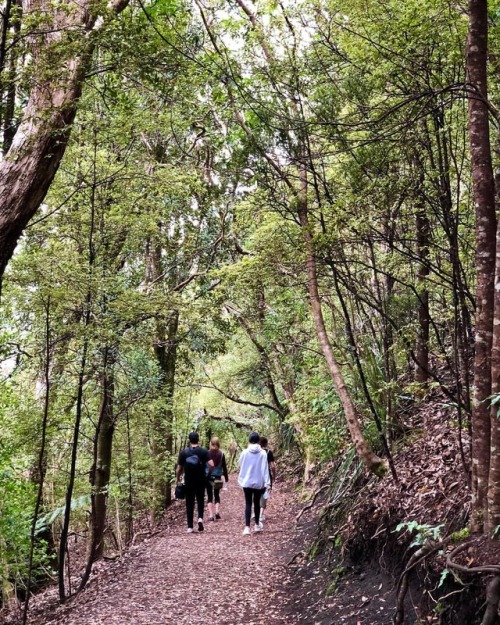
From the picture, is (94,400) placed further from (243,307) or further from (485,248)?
(485,248)

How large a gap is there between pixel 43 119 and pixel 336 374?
14.8ft

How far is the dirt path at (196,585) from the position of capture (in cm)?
570

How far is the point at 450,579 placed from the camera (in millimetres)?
3572

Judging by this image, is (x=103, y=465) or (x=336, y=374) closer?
(x=336, y=374)

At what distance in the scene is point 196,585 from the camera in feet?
21.7

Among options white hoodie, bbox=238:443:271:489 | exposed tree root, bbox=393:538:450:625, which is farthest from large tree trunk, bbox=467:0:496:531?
white hoodie, bbox=238:443:271:489

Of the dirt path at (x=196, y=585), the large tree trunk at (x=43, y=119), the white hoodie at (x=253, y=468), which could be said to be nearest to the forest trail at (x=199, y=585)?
the dirt path at (x=196, y=585)

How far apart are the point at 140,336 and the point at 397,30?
21.6 feet

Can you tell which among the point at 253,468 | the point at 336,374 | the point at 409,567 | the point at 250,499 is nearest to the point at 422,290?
the point at 336,374

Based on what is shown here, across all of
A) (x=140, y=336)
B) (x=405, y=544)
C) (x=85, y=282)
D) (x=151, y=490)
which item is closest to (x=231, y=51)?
(x=85, y=282)

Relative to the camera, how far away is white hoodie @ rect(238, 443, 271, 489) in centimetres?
892

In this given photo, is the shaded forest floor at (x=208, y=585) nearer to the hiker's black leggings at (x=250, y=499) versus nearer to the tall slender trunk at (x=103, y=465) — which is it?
the hiker's black leggings at (x=250, y=499)

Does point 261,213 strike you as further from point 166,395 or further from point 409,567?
point 166,395

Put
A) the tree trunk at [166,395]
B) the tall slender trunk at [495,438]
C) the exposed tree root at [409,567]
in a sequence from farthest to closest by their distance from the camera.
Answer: the tree trunk at [166,395] < the exposed tree root at [409,567] < the tall slender trunk at [495,438]
